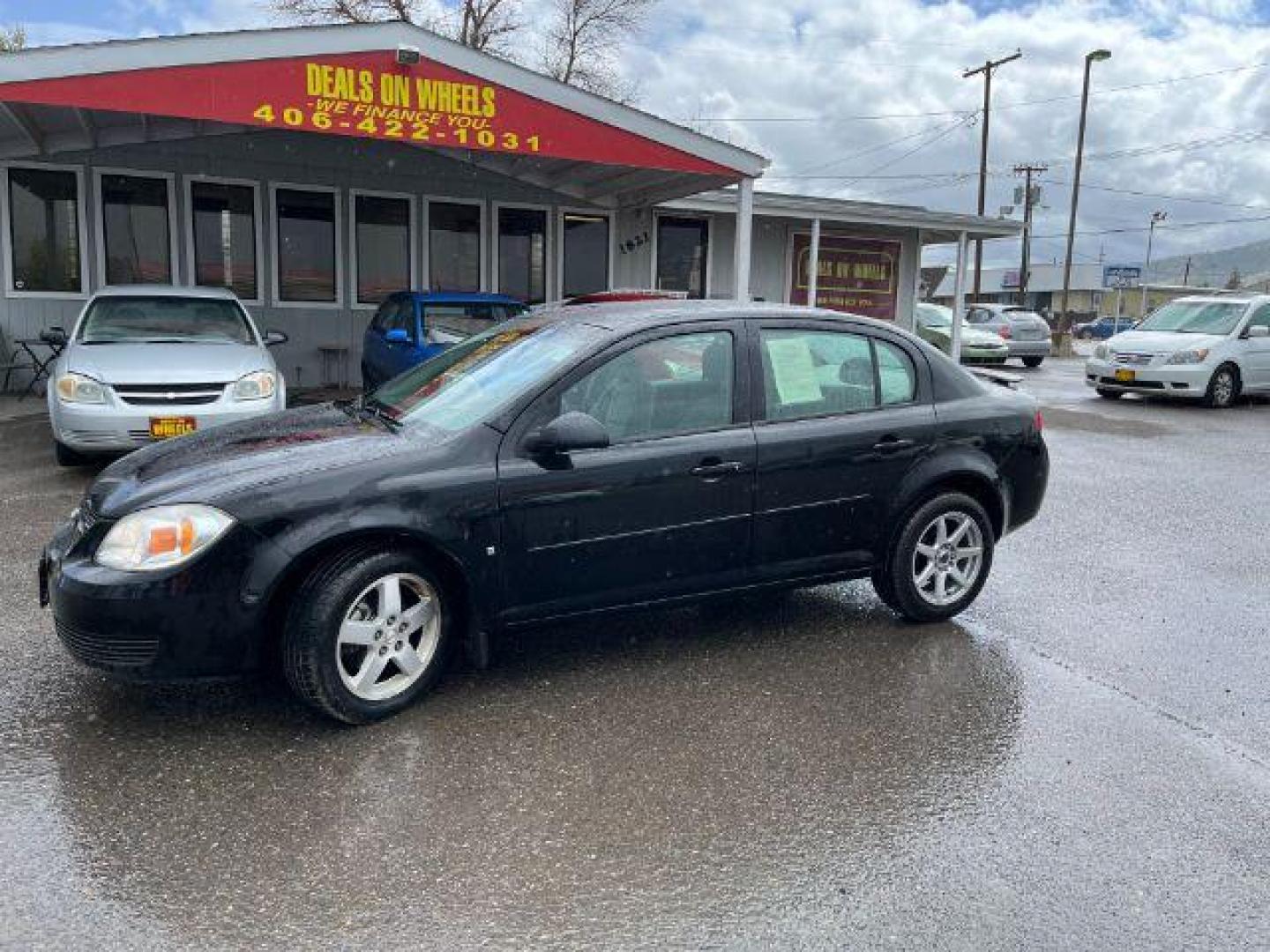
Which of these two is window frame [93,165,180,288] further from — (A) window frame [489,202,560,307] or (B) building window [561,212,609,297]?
(B) building window [561,212,609,297]

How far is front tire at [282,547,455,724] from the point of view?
3469 mm

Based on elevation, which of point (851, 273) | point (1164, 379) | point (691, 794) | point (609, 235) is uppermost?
point (609, 235)

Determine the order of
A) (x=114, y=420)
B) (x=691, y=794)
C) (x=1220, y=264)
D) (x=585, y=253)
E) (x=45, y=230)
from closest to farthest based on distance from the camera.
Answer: (x=691, y=794) → (x=114, y=420) → (x=45, y=230) → (x=585, y=253) → (x=1220, y=264)

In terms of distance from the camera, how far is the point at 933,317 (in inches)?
866

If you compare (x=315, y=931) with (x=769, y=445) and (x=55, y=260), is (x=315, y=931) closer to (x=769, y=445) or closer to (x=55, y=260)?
(x=769, y=445)

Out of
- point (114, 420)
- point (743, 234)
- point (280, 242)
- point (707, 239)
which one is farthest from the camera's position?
point (707, 239)

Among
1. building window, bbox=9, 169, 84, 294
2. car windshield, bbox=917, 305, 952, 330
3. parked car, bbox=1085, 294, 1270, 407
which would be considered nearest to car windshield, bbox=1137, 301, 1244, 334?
parked car, bbox=1085, 294, 1270, 407

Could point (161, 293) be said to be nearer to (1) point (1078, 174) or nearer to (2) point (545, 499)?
(2) point (545, 499)

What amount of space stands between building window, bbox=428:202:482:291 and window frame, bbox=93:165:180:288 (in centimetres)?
335

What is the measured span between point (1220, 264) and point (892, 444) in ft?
609

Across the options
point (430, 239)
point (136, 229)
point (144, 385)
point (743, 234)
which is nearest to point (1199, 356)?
point (743, 234)

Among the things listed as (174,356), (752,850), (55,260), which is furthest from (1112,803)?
(55,260)

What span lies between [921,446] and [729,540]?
3.72 feet

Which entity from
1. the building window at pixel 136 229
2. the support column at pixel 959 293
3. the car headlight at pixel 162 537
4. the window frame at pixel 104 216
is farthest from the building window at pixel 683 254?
the car headlight at pixel 162 537
